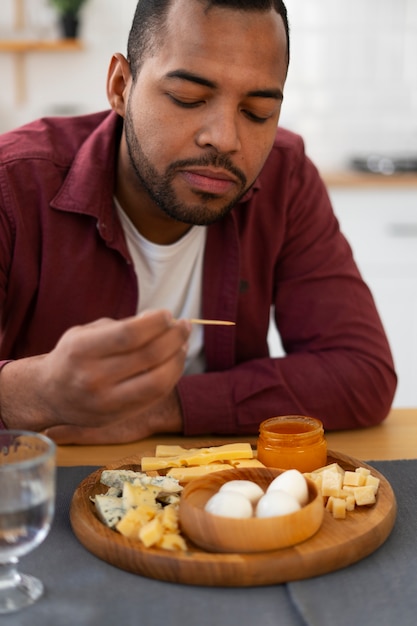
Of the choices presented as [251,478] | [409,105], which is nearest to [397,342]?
[409,105]

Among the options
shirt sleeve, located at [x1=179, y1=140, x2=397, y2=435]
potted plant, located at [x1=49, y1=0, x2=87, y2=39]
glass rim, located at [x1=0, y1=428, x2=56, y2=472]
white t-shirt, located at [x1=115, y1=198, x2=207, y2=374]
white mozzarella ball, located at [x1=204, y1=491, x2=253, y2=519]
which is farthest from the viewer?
potted plant, located at [x1=49, y1=0, x2=87, y2=39]

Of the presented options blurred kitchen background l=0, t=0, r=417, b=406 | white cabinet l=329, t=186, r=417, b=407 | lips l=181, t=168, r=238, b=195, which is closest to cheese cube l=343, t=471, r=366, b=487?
lips l=181, t=168, r=238, b=195

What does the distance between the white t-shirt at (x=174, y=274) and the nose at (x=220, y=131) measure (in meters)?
0.39

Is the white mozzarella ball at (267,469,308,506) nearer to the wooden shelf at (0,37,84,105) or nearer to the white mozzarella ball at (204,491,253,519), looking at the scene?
the white mozzarella ball at (204,491,253,519)

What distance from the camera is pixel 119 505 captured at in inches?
46.7

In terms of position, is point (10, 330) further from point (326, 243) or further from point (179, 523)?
point (179, 523)

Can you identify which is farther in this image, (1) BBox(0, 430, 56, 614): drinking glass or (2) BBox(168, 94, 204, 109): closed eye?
(2) BBox(168, 94, 204, 109): closed eye

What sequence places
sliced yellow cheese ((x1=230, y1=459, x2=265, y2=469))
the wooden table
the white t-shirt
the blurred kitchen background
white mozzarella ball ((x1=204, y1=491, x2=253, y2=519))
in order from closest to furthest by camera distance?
white mozzarella ball ((x1=204, y1=491, x2=253, y2=519))
sliced yellow cheese ((x1=230, y1=459, x2=265, y2=469))
the wooden table
the white t-shirt
the blurred kitchen background

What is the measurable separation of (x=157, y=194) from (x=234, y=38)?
28 centimetres

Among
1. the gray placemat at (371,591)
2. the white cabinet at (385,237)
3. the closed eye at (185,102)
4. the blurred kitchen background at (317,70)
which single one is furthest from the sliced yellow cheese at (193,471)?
the blurred kitchen background at (317,70)

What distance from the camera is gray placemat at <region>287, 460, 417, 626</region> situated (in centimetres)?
99

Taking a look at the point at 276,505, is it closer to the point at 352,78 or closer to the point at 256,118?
the point at 256,118

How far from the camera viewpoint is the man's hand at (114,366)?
104 cm

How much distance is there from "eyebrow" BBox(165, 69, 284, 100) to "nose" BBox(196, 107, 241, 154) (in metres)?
0.04
